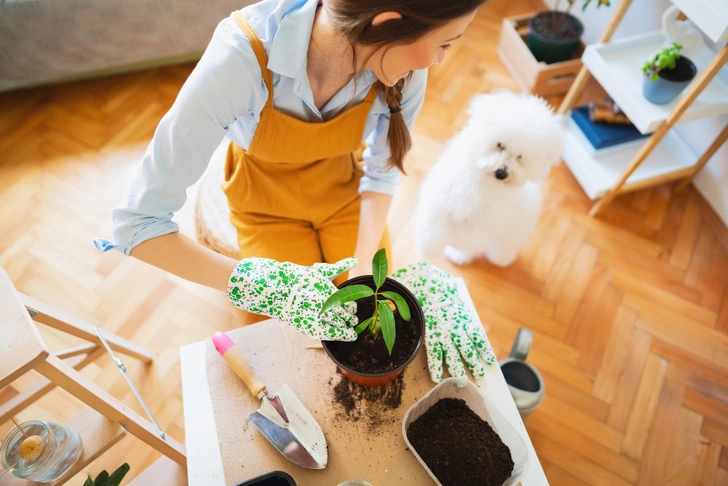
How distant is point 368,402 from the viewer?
79 cm

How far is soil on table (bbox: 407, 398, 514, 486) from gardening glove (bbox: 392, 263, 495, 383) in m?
0.08

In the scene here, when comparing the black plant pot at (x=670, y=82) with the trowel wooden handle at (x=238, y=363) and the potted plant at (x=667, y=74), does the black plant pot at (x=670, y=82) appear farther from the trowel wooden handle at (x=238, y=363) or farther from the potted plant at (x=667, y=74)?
the trowel wooden handle at (x=238, y=363)

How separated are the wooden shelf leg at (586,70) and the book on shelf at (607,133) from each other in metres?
0.10

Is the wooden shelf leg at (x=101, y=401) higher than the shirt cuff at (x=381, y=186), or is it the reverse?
the shirt cuff at (x=381, y=186)

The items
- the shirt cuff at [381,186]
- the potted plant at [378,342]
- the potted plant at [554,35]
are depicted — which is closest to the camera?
the potted plant at [378,342]

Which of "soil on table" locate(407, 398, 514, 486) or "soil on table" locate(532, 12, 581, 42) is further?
"soil on table" locate(532, 12, 581, 42)

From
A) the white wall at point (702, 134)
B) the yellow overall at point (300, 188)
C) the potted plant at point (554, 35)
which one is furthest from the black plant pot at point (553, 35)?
the yellow overall at point (300, 188)

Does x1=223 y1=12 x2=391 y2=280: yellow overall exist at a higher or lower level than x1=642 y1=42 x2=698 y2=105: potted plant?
lower

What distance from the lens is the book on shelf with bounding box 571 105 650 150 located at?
1605mm

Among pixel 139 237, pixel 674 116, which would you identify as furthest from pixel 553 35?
pixel 139 237

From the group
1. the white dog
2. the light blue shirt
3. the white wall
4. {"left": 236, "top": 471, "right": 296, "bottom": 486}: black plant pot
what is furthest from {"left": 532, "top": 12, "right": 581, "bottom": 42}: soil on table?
{"left": 236, "top": 471, "right": 296, "bottom": 486}: black plant pot

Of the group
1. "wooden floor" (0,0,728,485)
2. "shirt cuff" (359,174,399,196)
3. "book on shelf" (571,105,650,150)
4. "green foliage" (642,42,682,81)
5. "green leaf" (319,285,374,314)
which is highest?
"green foliage" (642,42,682,81)

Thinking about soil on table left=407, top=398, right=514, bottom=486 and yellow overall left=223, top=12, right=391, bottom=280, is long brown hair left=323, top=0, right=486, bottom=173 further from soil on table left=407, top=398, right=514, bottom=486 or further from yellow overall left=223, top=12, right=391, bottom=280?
soil on table left=407, top=398, right=514, bottom=486

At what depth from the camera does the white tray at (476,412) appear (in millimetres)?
693
